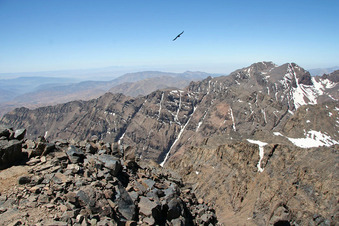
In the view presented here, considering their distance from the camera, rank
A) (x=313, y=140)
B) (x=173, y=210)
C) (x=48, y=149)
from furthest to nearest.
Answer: (x=313, y=140)
(x=48, y=149)
(x=173, y=210)

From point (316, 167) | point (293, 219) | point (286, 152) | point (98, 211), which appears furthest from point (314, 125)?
point (98, 211)

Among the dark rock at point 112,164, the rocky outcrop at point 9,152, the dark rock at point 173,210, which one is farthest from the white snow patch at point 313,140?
the rocky outcrop at point 9,152

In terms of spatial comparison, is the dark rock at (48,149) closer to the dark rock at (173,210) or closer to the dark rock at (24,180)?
the dark rock at (24,180)

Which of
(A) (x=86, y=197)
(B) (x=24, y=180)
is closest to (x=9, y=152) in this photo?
(B) (x=24, y=180)

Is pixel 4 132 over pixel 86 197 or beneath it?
over

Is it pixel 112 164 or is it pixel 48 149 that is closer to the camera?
pixel 48 149

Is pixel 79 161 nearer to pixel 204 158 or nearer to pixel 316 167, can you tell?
pixel 316 167

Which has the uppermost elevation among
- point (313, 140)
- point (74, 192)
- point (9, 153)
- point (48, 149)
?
point (9, 153)

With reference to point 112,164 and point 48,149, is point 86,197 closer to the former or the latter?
point 112,164
